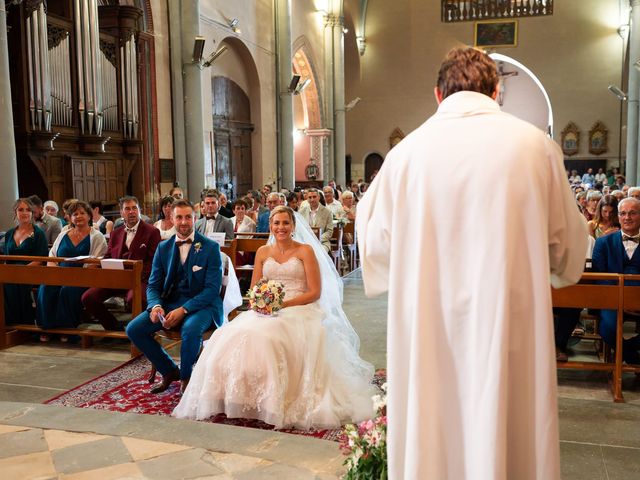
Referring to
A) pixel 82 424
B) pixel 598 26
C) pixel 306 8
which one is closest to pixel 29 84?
pixel 82 424

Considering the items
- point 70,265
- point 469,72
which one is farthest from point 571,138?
point 469,72

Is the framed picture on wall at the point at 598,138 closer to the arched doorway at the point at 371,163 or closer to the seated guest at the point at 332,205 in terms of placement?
the arched doorway at the point at 371,163

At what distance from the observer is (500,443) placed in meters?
1.97

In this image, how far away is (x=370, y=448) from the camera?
258 cm

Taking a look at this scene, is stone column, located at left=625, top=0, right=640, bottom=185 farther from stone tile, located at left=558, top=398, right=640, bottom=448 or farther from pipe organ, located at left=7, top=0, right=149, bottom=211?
stone tile, located at left=558, top=398, right=640, bottom=448

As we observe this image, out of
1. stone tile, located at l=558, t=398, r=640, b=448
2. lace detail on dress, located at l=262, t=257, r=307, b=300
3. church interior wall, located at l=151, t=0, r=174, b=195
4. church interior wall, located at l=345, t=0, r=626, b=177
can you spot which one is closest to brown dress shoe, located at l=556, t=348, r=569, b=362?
stone tile, located at l=558, t=398, r=640, b=448

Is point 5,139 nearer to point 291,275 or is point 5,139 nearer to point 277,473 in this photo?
point 291,275

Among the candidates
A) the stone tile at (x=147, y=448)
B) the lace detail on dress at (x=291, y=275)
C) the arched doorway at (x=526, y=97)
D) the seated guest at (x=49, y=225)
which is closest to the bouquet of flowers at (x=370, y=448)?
the stone tile at (x=147, y=448)

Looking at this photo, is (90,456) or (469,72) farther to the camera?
(90,456)

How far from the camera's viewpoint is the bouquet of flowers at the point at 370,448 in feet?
8.32

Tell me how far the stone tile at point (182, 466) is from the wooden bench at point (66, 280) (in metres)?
2.56

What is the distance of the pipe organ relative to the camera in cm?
973

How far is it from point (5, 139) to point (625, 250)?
23.4 feet

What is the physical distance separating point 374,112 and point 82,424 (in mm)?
26175
